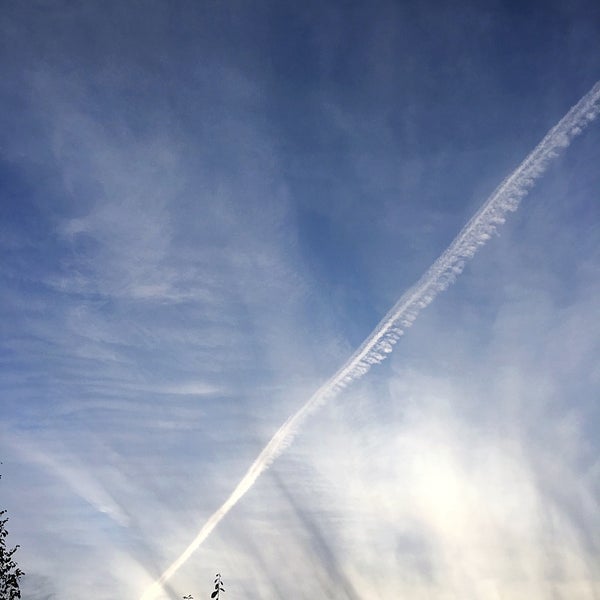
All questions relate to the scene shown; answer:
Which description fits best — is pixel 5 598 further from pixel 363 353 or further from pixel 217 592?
pixel 363 353

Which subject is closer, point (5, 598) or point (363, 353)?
point (5, 598)

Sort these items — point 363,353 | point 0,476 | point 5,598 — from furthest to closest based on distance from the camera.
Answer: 1. point 363,353
2. point 0,476
3. point 5,598

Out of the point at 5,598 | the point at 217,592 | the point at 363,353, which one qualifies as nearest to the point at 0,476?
the point at 5,598

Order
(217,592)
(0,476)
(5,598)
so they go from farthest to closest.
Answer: (0,476) → (5,598) → (217,592)

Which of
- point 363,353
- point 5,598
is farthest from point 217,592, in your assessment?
point 363,353

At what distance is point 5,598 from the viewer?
39.6 meters

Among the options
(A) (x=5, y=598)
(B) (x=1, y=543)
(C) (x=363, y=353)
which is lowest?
(A) (x=5, y=598)

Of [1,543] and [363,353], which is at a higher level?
[363,353]

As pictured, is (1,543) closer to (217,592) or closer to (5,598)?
(5,598)

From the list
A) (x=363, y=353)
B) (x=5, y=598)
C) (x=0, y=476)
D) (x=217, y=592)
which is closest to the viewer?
(x=217, y=592)

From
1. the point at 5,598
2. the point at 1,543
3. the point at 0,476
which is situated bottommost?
the point at 5,598

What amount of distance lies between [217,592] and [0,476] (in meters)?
31.0

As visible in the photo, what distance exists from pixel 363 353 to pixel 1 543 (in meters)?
39.1

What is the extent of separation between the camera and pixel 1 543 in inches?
1609
